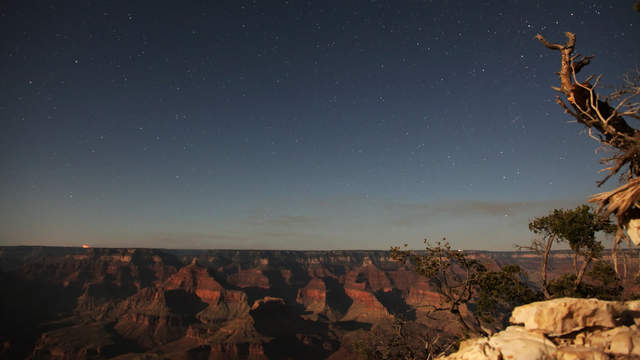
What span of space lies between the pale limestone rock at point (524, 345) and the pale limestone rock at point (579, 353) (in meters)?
0.26

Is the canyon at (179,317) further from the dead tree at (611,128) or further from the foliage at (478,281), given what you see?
the dead tree at (611,128)

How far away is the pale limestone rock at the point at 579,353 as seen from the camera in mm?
10055

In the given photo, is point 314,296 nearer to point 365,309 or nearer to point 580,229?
point 365,309

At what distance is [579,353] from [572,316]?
163 cm

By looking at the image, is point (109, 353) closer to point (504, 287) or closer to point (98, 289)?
point (98, 289)

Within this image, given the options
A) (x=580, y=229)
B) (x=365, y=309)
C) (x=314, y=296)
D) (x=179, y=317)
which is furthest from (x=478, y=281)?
(x=314, y=296)

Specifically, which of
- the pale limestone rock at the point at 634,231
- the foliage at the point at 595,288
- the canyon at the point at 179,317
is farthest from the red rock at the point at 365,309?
the pale limestone rock at the point at 634,231

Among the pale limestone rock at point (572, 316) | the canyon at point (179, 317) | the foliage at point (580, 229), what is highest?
the foliage at point (580, 229)

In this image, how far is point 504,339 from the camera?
12.0 meters

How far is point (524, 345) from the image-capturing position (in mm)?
11180

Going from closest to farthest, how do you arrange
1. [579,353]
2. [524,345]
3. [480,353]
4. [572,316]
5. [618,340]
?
[579,353] → [618,340] → [524,345] → [572,316] → [480,353]

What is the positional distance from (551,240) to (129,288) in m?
222

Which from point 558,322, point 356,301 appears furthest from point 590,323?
point 356,301

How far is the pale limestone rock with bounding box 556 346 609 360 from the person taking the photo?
10055 mm
